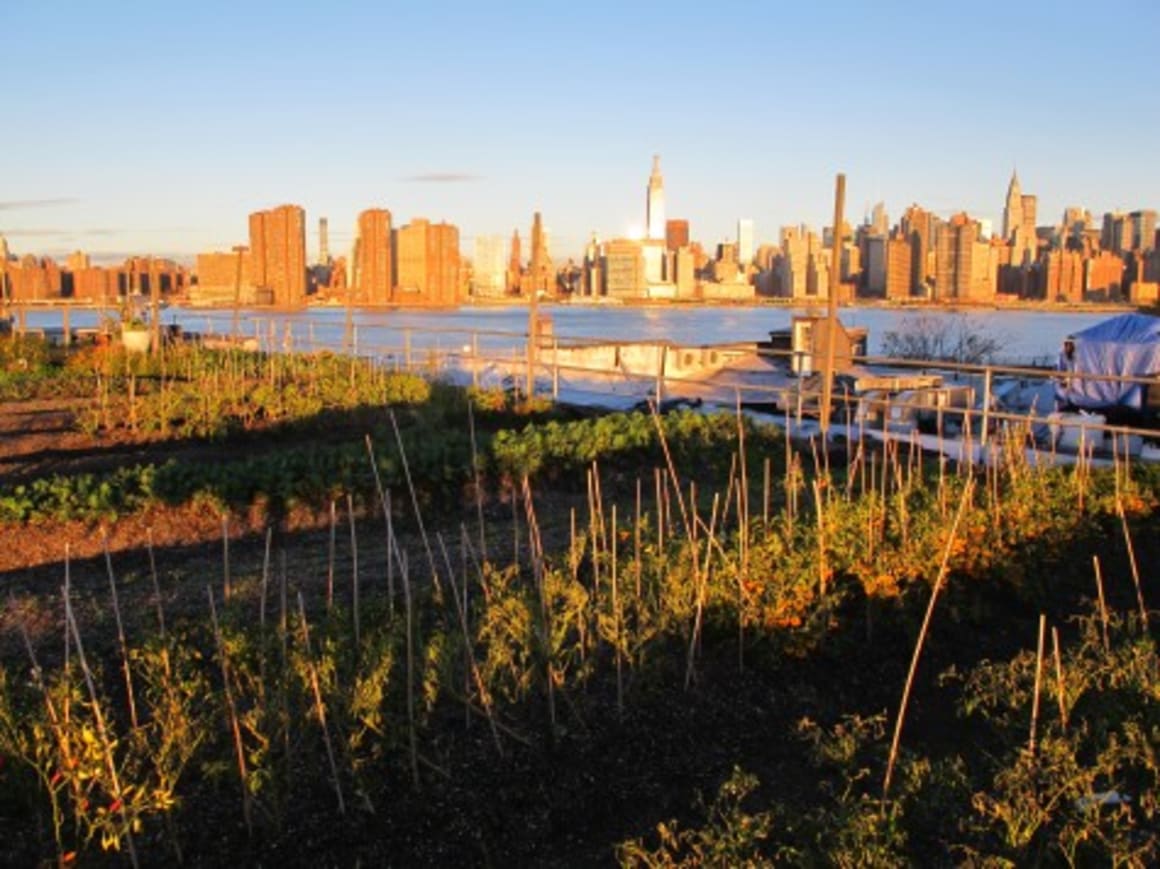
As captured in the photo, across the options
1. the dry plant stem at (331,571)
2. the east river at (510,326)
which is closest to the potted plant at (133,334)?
the east river at (510,326)

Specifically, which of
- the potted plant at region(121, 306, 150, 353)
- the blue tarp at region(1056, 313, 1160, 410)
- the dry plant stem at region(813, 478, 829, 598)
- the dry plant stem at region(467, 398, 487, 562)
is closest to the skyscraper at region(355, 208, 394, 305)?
the potted plant at region(121, 306, 150, 353)

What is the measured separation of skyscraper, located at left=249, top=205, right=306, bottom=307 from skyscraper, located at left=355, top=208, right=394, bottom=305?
2.07 metres

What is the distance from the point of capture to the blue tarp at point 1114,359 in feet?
54.0

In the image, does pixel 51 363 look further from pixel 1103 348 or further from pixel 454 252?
pixel 454 252

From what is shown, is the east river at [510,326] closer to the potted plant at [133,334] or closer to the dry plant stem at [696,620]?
the potted plant at [133,334]

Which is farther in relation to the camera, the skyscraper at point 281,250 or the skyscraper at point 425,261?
the skyscraper at point 425,261

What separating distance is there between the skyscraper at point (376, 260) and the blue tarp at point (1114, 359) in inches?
939

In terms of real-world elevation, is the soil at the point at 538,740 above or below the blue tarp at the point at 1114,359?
below

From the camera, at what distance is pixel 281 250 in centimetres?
3569

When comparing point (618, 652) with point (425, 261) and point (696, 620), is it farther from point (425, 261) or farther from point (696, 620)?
point (425, 261)

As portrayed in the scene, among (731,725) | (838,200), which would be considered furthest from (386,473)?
(838,200)

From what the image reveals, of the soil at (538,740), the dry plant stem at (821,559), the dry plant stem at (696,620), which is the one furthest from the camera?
the dry plant stem at (821,559)

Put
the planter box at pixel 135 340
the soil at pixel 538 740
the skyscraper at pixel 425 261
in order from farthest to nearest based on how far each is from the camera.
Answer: the skyscraper at pixel 425 261 < the planter box at pixel 135 340 < the soil at pixel 538 740

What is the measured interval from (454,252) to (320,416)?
3080 cm
